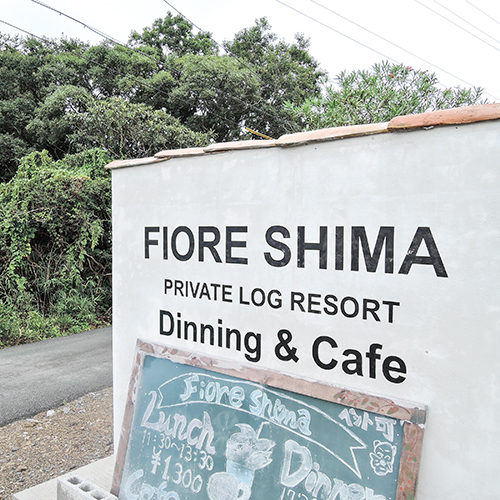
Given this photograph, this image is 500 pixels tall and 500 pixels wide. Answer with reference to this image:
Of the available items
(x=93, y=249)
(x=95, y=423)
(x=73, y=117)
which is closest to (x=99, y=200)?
(x=93, y=249)

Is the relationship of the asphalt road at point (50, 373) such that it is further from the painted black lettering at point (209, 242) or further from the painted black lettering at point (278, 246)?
the painted black lettering at point (278, 246)

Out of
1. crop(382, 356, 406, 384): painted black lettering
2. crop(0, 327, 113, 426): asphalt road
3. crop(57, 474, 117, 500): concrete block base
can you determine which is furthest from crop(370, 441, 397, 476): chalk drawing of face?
crop(0, 327, 113, 426): asphalt road

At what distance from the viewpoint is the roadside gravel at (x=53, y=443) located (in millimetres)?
3480

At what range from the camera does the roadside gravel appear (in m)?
3.48

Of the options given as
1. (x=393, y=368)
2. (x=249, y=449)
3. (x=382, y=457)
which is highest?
(x=393, y=368)

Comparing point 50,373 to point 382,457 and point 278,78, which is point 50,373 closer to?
point 382,457

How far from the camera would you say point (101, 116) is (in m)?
12.9

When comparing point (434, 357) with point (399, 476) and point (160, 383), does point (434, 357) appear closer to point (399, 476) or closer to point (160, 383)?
point (399, 476)

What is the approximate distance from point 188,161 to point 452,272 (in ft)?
5.08

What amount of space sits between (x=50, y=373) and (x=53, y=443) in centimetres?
205

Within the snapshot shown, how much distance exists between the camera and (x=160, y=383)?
2.51m

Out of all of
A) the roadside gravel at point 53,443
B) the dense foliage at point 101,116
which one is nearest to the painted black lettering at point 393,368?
the dense foliage at point 101,116

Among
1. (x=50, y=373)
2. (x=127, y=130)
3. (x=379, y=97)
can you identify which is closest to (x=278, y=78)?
A: (x=127, y=130)

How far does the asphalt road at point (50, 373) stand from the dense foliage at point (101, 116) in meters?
0.81
